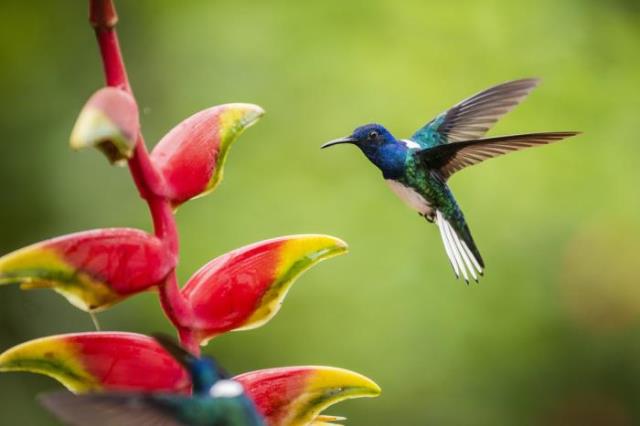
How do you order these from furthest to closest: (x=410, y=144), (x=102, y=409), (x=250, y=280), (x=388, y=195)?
(x=388, y=195) → (x=410, y=144) → (x=250, y=280) → (x=102, y=409)

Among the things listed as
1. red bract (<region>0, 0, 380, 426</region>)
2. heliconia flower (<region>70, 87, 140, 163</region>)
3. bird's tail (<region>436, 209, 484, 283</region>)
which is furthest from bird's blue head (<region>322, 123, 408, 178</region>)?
heliconia flower (<region>70, 87, 140, 163</region>)

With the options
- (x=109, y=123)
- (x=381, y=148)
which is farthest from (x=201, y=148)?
(x=381, y=148)

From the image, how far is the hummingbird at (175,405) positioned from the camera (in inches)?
35.6

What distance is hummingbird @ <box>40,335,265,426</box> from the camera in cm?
90

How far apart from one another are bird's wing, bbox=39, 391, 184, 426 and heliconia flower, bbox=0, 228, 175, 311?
0.12 metres

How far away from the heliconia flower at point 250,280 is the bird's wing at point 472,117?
2.58 ft

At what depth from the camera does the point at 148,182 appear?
105 centimetres

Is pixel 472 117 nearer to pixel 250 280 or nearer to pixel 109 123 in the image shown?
pixel 250 280

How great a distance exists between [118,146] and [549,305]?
221 centimetres

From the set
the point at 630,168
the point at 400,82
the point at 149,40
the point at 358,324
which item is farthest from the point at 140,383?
the point at 149,40

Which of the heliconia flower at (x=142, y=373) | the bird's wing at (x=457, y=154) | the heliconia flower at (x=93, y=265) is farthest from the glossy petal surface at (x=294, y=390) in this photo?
the bird's wing at (x=457, y=154)

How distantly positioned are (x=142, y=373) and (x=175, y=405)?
0.33 feet

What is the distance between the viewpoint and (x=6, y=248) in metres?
3.45

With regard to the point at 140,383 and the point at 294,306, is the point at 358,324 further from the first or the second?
the point at 140,383
